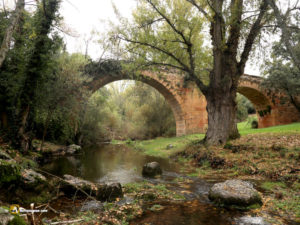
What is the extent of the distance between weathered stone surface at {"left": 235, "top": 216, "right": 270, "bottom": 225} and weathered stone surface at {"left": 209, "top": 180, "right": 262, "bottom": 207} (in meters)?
0.41

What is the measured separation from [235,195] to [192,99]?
1515 centimetres

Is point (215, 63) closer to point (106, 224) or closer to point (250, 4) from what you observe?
point (250, 4)

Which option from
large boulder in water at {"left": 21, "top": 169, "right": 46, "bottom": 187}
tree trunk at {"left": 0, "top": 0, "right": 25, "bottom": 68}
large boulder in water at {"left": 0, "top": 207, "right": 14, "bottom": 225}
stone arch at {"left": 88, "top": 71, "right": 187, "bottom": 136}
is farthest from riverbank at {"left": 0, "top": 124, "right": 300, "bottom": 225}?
stone arch at {"left": 88, "top": 71, "right": 187, "bottom": 136}

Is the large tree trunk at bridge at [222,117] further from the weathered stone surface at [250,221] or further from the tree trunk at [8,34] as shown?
the tree trunk at [8,34]

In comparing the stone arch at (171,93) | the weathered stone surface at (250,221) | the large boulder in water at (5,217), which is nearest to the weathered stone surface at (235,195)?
the weathered stone surface at (250,221)

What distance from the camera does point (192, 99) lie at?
1856 centimetres

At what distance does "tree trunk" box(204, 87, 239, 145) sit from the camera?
29.2 feet

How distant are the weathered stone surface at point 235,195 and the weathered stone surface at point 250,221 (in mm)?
405

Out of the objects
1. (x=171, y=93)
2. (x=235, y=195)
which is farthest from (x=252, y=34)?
(x=171, y=93)

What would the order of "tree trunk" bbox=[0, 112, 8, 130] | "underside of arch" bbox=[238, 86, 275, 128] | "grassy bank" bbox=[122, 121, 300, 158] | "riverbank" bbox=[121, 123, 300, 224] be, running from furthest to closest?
1. "underside of arch" bbox=[238, 86, 275, 128]
2. "grassy bank" bbox=[122, 121, 300, 158]
3. "tree trunk" bbox=[0, 112, 8, 130]
4. "riverbank" bbox=[121, 123, 300, 224]

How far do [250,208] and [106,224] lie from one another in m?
2.40

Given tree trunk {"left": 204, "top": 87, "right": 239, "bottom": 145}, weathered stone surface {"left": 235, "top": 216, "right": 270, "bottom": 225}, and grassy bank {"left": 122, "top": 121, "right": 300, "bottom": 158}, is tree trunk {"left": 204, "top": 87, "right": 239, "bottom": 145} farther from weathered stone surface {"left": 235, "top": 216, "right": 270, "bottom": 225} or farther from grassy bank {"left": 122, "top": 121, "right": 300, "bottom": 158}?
weathered stone surface {"left": 235, "top": 216, "right": 270, "bottom": 225}

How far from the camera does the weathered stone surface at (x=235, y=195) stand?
3.73 meters

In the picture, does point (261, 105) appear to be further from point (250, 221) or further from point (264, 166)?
point (250, 221)
